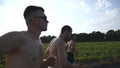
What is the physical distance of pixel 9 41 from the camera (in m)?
2.69

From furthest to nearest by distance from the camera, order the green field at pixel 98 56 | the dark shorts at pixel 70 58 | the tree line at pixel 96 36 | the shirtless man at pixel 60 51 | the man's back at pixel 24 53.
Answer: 1. the tree line at pixel 96 36
2. the green field at pixel 98 56
3. the dark shorts at pixel 70 58
4. the shirtless man at pixel 60 51
5. the man's back at pixel 24 53

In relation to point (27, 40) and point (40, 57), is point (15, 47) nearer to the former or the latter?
point (27, 40)

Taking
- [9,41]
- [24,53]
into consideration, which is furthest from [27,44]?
[9,41]

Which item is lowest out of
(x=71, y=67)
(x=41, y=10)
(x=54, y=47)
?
(x=71, y=67)

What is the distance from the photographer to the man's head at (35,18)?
3055mm

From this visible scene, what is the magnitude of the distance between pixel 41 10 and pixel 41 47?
38cm

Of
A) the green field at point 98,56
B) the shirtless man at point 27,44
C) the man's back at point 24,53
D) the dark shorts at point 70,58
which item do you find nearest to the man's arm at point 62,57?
the shirtless man at point 27,44

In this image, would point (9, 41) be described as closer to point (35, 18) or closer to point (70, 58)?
point (35, 18)

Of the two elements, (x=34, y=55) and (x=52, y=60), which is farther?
(x=52, y=60)

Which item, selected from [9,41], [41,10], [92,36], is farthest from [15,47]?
[92,36]

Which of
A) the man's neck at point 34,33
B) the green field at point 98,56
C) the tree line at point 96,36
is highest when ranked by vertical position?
the tree line at point 96,36

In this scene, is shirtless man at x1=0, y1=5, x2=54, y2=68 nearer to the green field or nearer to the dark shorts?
the dark shorts

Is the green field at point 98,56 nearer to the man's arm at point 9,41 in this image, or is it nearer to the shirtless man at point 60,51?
the shirtless man at point 60,51

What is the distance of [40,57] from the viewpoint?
10.4ft
